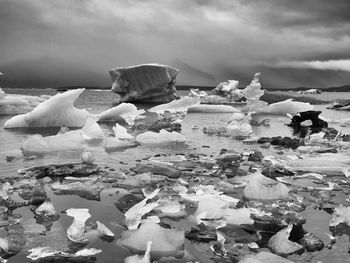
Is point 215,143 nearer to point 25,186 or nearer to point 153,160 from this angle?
point 153,160

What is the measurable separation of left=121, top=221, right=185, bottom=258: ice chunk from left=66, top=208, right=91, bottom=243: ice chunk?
0.28 metres

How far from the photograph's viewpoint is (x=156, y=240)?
7.81 feet

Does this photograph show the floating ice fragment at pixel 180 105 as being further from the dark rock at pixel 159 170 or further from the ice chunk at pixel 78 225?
the ice chunk at pixel 78 225

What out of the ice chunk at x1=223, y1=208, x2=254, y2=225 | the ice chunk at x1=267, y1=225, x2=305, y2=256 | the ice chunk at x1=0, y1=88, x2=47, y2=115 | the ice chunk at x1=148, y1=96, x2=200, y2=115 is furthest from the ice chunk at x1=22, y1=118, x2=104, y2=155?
the ice chunk at x1=0, y1=88, x2=47, y2=115

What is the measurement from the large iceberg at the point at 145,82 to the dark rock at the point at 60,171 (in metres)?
18.9

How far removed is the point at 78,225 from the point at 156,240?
598mm

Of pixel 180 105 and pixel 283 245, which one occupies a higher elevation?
pixel 283 245

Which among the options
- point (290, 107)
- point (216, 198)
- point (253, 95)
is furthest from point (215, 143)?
point (253, 95)

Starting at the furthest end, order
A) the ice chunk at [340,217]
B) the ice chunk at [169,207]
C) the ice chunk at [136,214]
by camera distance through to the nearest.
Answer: the ice chunk at [169,207] → the ice chunk at [340,217] → the ice chunk at [136,214]

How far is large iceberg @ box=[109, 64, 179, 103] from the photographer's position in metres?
23.3

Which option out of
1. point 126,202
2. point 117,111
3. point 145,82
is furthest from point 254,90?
point 126,202

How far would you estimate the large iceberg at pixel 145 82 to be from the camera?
23.3m

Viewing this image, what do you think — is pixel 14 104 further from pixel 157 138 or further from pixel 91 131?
pixel 157 138

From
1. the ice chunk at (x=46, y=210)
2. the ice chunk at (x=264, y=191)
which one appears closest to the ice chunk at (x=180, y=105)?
the ice chunk at (x=264, y=191)
